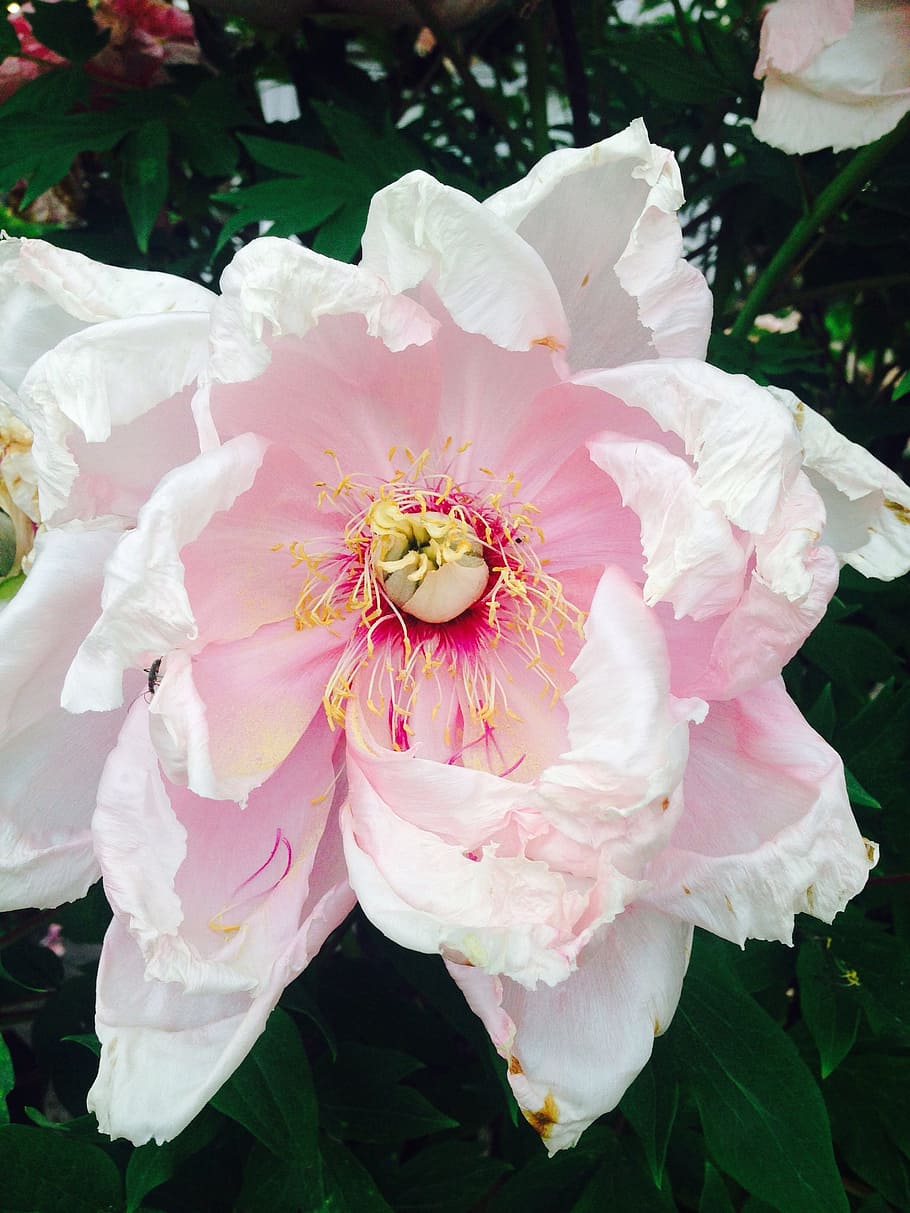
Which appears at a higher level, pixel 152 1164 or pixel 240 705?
pixel 240 705

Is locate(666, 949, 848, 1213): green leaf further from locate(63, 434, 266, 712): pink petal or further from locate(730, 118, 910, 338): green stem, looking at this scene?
locate(730, 118, 910, 338): green stem

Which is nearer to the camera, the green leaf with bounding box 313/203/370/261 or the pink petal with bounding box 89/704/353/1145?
the pink petal with bounding box 89/704/353/1145

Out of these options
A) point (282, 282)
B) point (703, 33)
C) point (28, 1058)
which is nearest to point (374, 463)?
point (282, 282)

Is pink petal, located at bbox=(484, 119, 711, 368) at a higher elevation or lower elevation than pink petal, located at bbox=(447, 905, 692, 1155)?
higher

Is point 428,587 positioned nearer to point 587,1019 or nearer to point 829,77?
point 587,1019

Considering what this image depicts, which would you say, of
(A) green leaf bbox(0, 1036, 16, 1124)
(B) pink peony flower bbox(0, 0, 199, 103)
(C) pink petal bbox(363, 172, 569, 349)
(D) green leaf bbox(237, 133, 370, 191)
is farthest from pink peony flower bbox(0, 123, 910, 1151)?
(B) pink peony flower bbox(0, 0, 199, 103)

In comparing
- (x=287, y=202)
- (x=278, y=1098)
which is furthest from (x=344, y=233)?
(x=278, y=1098)

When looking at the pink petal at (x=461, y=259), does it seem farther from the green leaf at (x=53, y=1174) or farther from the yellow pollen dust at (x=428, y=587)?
the green leaf at (x=53, y=1174)
